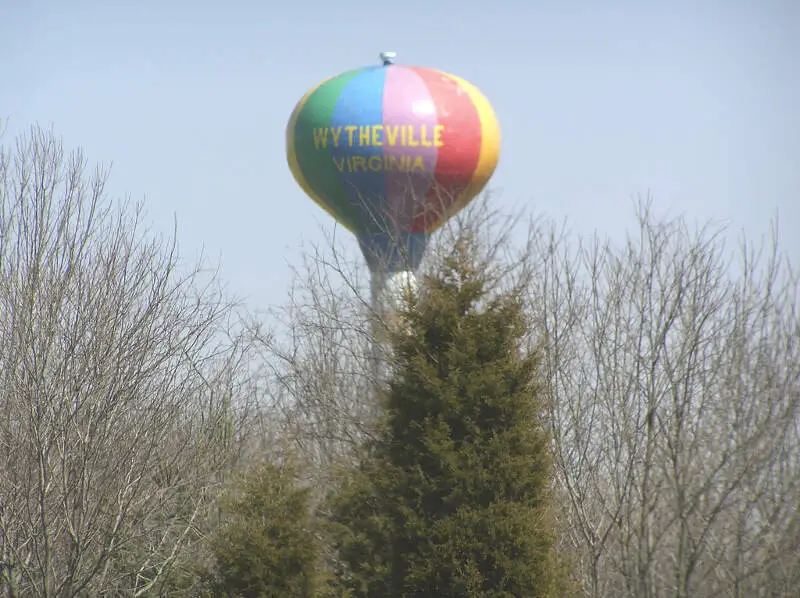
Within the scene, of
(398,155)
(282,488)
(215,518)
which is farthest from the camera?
(398,155)

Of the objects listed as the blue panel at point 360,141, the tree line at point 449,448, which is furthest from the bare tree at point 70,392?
the blue panel at point 360,141

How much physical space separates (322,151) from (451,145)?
2431 millimetres

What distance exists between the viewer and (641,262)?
1537 centimetres

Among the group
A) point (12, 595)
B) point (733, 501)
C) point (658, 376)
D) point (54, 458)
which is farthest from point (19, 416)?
point (733, 501)

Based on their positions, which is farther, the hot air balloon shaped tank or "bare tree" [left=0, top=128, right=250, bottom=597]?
the hot air balloon shaped tank

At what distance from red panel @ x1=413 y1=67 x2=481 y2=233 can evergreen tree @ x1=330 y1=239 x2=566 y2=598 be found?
12953 mm

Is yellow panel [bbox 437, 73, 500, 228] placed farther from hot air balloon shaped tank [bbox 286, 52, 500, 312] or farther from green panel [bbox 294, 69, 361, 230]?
green panel [bbox 294, 69, 361, 230]

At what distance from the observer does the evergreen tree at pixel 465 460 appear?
38.4 ft

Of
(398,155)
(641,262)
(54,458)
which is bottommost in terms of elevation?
(54,458)

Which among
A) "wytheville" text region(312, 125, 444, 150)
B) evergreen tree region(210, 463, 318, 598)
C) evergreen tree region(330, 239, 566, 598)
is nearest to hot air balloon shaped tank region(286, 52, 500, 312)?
"wytheville" text region(312, 125, 444, 150)

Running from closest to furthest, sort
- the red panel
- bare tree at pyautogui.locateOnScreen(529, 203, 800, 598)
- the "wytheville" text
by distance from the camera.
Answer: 1. bare tree at pyautogui.locateOnScreen(529, 203, 800, 598)
2. the "wytheville" text
3. the red panel

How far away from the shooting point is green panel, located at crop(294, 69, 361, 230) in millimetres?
25625

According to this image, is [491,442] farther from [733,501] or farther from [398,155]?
[398,155]

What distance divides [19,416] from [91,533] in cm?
153
